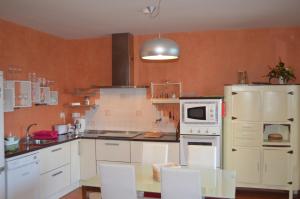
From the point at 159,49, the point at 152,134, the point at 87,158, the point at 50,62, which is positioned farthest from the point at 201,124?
the point at 50,62

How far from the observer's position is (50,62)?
4.85 m

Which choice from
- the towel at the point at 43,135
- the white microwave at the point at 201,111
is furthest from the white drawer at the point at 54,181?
the white microwave at the point at 201,111

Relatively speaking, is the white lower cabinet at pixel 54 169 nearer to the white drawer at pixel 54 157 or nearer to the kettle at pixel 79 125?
the white drawer at pixel 54 157

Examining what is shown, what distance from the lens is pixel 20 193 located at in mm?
3398

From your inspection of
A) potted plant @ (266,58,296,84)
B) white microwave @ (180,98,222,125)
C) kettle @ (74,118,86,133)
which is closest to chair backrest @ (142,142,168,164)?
white microwave @ (180,98,222,125)

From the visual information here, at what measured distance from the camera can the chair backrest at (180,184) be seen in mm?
2234

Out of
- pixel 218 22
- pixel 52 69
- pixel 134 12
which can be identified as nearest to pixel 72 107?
pixel 52 69

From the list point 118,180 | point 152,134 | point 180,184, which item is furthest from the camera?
point 152,134

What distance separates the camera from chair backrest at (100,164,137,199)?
242cm

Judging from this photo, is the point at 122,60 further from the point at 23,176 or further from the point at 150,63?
the point at 23,176

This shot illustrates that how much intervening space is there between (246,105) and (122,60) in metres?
2.05

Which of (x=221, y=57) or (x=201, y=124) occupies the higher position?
(x=221, y=57)

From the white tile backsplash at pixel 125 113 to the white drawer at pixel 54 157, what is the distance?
95 cm

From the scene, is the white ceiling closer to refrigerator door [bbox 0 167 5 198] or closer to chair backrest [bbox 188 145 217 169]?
chair backrest [bbox 188 145 217 169]
